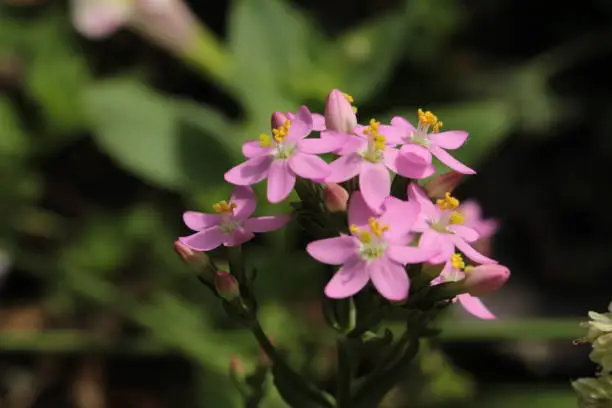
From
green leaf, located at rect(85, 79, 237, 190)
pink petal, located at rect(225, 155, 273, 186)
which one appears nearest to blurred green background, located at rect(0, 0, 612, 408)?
green leaf, located at rect(85, 79, 237, 190)

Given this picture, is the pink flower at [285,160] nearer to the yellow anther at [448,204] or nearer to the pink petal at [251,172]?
the pink petal at [251,172]

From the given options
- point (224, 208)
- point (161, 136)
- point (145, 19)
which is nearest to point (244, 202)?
point (224, 208)

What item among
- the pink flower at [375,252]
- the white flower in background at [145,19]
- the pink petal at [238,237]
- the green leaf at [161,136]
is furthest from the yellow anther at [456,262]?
the white flower in background at [145,19]

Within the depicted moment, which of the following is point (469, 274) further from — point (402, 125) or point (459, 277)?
point (402, 125)

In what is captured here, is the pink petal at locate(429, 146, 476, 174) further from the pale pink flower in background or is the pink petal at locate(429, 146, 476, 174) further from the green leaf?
the green leaf

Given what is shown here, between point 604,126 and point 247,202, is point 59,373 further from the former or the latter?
point 604,126

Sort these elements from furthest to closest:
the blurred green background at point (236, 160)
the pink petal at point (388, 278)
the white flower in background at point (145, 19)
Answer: the white flower in background at point (145, 19) → the blurred green background at point (236, 160) → the pink petal at point (388, 278)
